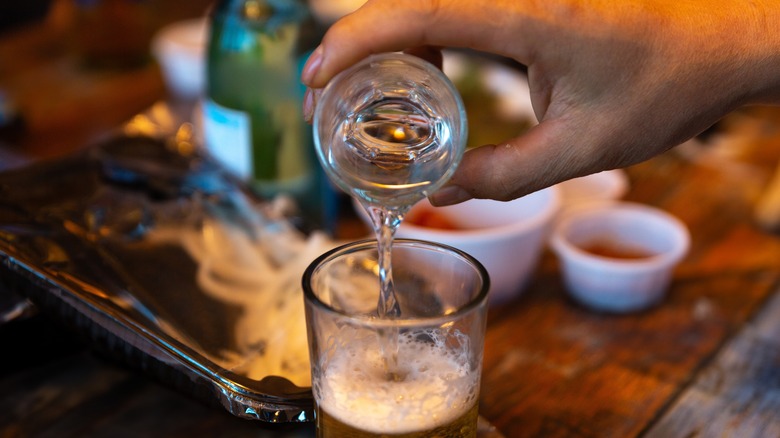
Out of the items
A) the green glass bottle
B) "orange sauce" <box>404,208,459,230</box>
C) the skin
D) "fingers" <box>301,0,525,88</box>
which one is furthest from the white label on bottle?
"fingers" <box>301,0,525,88</box>

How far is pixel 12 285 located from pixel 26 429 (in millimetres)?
146

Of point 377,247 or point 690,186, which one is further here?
point 690,186

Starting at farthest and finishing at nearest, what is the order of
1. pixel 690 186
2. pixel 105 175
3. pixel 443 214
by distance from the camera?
pixel 690 186
pixel 443 214
pixel 105 175

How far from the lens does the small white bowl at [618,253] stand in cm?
92

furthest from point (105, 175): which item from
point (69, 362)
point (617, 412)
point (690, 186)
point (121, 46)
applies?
point (690, 186)

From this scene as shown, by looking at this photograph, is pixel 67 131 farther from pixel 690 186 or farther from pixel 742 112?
pixel 742 112

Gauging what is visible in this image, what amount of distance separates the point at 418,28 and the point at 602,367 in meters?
0.49

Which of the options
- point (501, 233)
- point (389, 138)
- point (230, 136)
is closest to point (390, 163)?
point (389, 138)

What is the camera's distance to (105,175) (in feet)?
2.90

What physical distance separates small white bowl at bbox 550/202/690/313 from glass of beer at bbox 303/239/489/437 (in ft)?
1.22

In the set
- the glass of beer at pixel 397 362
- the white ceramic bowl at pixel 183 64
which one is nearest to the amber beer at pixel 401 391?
the glass of beer at pixel 397 362

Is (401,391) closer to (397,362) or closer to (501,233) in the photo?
(397,362)

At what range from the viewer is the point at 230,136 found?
100cm

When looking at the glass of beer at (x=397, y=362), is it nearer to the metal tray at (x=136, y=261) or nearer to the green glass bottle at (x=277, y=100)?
the metal tray at (x=136, y=261)
